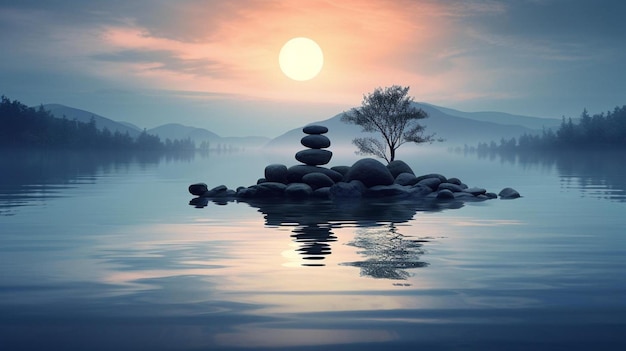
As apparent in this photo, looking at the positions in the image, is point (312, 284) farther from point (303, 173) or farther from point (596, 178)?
point (596, 178)

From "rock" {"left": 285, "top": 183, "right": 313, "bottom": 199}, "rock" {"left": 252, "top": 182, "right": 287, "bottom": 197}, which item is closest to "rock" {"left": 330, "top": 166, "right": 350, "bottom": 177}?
"rock" {"left": 285, "top": 183, "right": 313, "bottom": 199}

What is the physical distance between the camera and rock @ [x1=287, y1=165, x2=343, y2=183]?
4175cm

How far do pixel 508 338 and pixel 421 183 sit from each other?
3158 cm

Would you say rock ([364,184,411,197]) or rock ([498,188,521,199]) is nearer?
rock ([498,188,521,199])

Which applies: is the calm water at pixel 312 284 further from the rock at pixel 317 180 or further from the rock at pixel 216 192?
the rock at pixel 317 180

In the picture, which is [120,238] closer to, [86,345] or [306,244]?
[306,244]

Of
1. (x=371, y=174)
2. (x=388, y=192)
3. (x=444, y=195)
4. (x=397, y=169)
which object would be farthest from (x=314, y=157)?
(x=444, y=195)

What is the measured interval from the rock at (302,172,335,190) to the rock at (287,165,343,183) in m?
1.25

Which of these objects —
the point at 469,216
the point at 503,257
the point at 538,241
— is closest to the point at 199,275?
the point at 503,257

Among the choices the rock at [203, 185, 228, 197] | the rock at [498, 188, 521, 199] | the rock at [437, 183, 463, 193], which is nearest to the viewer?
the rock at [498, 188, 521, 199]

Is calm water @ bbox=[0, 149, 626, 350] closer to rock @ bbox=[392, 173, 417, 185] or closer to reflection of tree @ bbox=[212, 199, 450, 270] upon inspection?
reflection of tree @ bbox=[212, 199, 450, 270]

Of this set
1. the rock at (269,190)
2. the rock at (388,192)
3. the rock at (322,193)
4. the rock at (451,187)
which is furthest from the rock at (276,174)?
the rock at (451,187)

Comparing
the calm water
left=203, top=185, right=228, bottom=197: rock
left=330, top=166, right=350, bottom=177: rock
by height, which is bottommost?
the calm water

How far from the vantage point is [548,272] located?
13.6 meters
